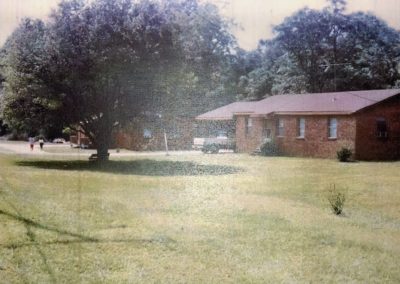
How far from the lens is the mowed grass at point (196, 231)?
22.1ft

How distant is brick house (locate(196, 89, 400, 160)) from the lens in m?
26.4

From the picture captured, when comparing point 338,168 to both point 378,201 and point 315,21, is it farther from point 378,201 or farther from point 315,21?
point 315,21

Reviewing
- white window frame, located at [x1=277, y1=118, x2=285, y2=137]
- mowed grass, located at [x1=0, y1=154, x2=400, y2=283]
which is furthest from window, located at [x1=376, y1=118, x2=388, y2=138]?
mowed grass, located at [x1=0, y1=154, x2=400, y2=283]

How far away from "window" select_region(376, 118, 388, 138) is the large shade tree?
10.8 metres

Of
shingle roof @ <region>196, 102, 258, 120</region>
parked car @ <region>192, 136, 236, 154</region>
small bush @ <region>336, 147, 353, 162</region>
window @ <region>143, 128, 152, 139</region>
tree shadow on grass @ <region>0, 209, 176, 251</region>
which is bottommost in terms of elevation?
tree shadow on grass @ <region>0, 209, 176, 251</region>

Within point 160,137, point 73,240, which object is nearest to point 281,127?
point 160,137

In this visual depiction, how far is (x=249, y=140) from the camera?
3266 cm

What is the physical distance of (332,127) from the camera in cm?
2752

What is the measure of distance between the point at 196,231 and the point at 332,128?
20.1 metres

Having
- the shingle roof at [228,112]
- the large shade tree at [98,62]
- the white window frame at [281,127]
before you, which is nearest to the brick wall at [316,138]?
the white window frame at [281,127]

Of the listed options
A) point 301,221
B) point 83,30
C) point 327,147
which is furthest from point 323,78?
point 301,221

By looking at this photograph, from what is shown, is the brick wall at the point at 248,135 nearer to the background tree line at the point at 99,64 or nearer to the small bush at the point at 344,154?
the small bush at the point at 344,154

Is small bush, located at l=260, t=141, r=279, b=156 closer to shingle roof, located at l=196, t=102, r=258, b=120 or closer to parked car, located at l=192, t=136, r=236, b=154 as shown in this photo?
parked car, located at l=192, t=136, r=236, b=154

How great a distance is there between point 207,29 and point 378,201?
128ft
